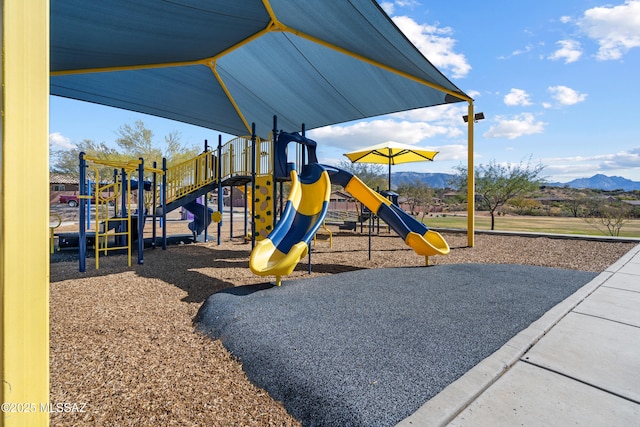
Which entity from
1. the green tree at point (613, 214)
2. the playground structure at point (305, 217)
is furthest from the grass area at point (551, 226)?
the playground structure at point (305, 217)

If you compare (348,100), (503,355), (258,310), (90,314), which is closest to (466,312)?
(503,355)

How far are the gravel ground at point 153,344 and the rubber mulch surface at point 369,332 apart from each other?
0.22m

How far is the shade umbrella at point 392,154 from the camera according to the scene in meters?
14.0

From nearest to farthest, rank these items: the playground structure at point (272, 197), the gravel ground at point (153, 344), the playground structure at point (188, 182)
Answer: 1. the gravel ground at point (153, 344)
2. the playground structure at point (272, 197)
3. the playground structure at point (188, 182)

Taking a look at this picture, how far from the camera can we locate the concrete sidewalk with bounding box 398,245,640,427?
189cm

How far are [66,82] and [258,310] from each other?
937cm

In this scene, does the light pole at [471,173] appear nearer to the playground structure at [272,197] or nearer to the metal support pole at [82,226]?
the playground structure at [272,197]

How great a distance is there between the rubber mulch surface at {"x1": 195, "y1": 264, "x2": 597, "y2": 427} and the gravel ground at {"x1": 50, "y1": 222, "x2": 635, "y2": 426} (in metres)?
0.22

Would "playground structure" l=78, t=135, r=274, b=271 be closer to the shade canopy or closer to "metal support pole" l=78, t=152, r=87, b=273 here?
"metal support pole" l=78, t=152, r=87, b=273

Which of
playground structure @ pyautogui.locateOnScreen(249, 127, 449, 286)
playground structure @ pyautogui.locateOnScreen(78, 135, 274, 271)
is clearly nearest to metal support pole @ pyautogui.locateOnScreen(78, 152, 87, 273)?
playground structure @ pyautogui.locateOnScreen(78, 135, 274, 271)

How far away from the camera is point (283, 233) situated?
5.38 meters

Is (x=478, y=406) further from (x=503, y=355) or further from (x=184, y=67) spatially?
(x=184, y=67)

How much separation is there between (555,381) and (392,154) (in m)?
13.1

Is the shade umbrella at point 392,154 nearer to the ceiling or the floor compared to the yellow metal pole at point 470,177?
nearer to the ceiling
